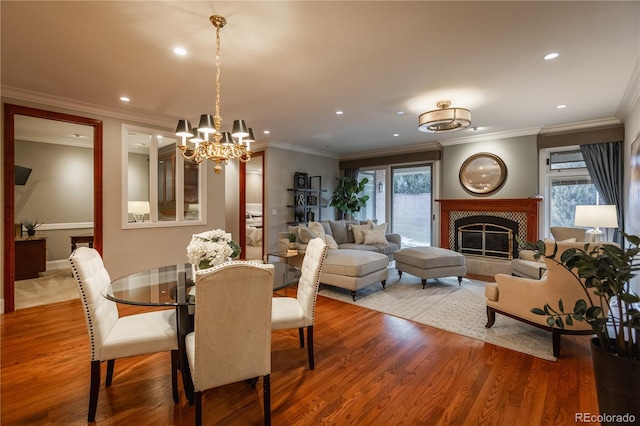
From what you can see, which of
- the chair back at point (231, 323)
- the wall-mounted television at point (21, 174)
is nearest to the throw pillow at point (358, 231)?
the chair back at point (231, 323)

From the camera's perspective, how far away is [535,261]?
14.3ft

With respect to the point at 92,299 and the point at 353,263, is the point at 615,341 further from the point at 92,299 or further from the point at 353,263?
the point at 92,299

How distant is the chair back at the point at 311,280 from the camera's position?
2.30m

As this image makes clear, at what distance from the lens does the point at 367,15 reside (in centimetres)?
207

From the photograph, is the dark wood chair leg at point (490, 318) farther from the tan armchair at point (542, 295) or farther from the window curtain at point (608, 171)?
the window curtain at point (608, 171)

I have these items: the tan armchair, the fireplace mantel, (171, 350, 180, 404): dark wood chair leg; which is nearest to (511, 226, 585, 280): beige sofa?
the fireplace mantel

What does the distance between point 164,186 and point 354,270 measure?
3.24 m

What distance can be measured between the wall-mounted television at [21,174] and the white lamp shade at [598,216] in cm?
905

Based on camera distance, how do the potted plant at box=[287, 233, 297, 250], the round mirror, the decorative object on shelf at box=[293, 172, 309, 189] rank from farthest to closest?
the decorative object on shelf at box=[293, 172, 309, 189] < the round mirror < the potted plant at box=[287, 233, 297, 250]

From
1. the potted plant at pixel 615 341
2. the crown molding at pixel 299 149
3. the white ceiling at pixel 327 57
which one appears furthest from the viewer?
the crown molding at pixel 299 149

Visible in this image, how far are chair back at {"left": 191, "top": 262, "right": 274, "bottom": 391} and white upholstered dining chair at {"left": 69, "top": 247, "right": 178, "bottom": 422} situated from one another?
0.49 metres

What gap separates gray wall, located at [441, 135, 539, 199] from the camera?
17.0 feet

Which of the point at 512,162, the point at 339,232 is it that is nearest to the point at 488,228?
the point at 512,162

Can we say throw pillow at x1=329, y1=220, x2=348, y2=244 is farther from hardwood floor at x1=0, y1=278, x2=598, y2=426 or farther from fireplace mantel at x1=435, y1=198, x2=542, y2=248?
hardwood floor at x1=0, y1=278, x2=598, y2=426
